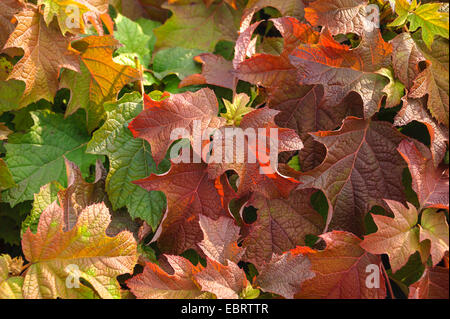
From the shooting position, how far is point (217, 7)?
1130mm

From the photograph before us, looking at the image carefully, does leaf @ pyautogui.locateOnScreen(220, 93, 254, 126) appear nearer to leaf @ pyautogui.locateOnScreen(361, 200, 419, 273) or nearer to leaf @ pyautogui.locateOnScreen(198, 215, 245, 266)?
leaf @ pyautogui.locateOnScreen(198, 215, 245, 266)

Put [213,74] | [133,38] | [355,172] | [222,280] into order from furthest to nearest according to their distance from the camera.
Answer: [133,38], [213,74], [355,172], [222,280]

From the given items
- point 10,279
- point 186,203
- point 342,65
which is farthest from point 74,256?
point 342,65

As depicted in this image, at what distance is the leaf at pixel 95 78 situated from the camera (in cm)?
95

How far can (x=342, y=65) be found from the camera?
841mm

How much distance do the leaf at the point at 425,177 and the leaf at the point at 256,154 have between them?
208mm

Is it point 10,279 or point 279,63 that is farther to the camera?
point 279,63

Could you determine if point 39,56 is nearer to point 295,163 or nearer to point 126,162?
point 126,162

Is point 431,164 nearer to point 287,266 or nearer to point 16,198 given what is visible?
point 287,266

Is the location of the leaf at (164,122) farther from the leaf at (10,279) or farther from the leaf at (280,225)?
the leaf at (10,279)

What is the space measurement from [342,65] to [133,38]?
52 centimetres
